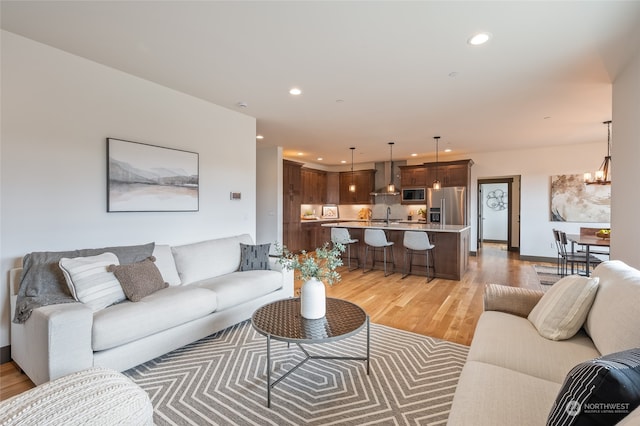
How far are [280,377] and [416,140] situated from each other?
17.7ft

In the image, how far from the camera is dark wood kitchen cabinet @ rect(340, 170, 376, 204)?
920cm

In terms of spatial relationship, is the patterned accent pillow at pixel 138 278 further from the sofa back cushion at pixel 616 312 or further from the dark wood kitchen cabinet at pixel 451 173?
the dark wood kitchen cabinet at pixel 451 173

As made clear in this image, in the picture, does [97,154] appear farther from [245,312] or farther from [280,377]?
[280,377]

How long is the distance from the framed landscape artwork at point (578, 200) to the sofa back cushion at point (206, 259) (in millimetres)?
7071

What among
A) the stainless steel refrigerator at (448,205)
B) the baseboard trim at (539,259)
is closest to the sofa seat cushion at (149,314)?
the stainless steel refrigerator at (448,205)

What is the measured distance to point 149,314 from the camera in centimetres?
231

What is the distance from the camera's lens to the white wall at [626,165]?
2553 millimetres

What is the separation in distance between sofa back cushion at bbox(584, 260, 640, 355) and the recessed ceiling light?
1895 millimetres

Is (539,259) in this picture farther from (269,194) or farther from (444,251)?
(269,194)

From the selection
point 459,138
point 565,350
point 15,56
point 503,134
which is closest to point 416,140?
point 459,138

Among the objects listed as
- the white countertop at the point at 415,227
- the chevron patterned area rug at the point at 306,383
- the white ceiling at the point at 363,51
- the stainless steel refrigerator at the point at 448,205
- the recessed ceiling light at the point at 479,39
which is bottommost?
the chevron patterned area rug at the point at 306,383

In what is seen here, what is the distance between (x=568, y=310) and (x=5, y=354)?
4158mm

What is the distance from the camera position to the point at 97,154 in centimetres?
294

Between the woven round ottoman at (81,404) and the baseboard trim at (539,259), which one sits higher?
the woven round ottoman at (81,404)
